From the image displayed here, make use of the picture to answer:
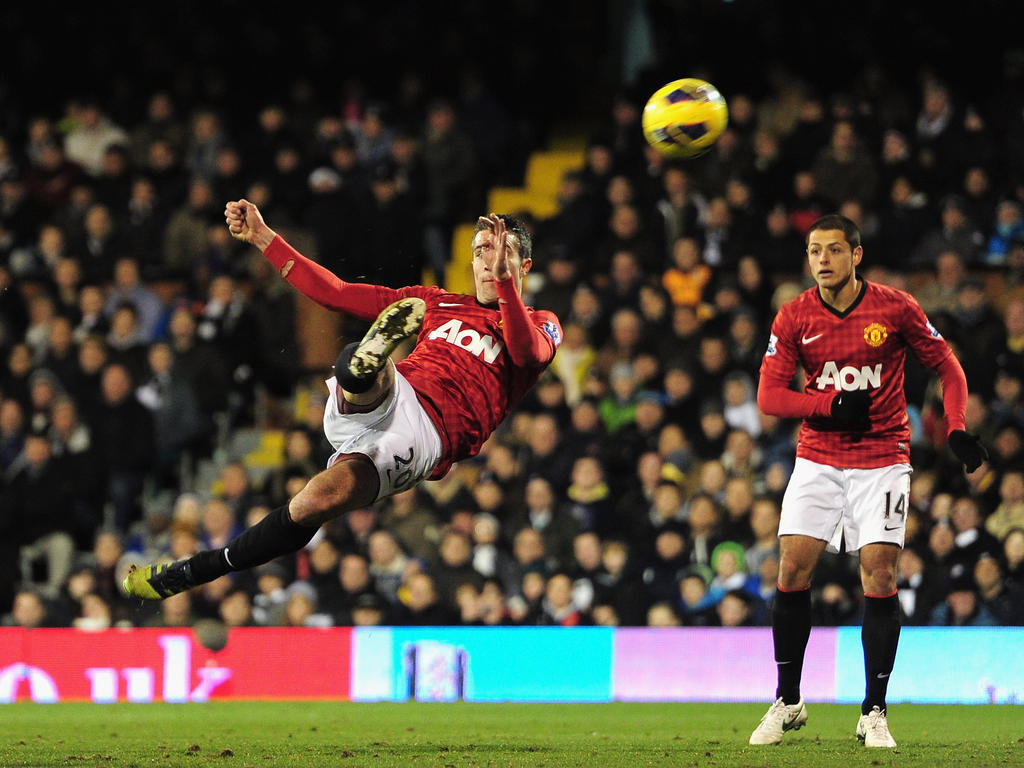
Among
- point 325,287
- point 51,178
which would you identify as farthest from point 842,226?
point 51,178

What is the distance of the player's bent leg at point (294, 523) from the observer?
646 cm

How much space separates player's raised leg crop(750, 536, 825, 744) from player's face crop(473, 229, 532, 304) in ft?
5.67

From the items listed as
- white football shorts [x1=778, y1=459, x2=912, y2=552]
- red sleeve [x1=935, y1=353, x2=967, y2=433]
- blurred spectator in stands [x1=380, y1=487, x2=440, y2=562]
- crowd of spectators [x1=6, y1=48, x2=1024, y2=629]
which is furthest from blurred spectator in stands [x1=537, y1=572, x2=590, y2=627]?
red sleeve [x1=935, y1=353, x2=967, y2=433]

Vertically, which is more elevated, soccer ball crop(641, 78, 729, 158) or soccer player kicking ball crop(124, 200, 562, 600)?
soccer ball crop(641, 78, 729, 158)

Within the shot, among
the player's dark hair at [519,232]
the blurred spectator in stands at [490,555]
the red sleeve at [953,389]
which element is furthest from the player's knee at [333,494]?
the blurred spectator in stands at [490,555]

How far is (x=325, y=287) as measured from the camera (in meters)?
7.26

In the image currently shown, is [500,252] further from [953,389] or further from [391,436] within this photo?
[953,389]

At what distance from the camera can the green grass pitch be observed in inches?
255

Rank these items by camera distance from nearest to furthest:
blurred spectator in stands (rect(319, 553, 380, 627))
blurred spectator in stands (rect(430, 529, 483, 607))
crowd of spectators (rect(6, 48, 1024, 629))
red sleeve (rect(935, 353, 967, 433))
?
red sleeve (rect(935, 353, 967, 433))
crowd of spectators (rect(6, 48, 1024, 629))
blurred spectator in stands (rect(430, 529, 483, 607))
blurred spectator in stands (rect(319, 553, 380, 627))

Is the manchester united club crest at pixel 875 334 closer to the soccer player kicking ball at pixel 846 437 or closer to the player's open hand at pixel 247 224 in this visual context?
the soccer player kicking ball at pixel 846 437

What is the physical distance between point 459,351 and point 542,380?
5089mm

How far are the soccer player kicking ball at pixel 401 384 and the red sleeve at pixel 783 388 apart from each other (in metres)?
0.99

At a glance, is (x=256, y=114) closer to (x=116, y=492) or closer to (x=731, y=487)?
(x=116, y=492)

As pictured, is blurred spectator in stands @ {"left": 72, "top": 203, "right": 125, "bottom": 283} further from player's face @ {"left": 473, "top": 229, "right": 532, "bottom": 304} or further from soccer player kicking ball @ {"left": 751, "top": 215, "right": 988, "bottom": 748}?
soccer player kicking ball @ {"left": 751, "top": 215, "right": 988, "bottom": 748}
